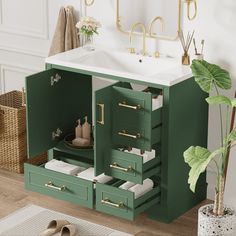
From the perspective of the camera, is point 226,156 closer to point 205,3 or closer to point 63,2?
point 205,3

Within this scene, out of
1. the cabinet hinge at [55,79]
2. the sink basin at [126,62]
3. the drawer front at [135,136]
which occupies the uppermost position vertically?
the sink basin at [126,62]

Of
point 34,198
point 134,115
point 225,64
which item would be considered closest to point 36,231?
point 34,198

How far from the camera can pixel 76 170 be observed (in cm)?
474

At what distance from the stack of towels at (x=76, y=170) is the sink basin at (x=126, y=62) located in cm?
62

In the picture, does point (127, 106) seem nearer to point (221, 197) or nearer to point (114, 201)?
point (114, 201)

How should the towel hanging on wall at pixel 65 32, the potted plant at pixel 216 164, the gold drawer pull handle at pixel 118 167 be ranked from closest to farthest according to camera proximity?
the potted plant at pixel 216 164
the gold drawer pull handle at pixel 118 167
the towel hanging on wall at pixel 65 32

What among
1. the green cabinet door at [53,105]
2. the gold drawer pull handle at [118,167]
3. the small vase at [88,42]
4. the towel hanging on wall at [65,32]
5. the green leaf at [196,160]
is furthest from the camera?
the towel hanging on wall at [65,32]

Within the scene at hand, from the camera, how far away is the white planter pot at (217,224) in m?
4.12

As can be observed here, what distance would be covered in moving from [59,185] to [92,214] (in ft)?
0.96

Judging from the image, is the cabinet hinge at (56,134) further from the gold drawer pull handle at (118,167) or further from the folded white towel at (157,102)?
the folded white towel at (157,102)

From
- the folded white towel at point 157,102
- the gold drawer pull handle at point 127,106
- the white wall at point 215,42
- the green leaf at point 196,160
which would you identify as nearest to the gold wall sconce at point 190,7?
the white wall at point 215,42

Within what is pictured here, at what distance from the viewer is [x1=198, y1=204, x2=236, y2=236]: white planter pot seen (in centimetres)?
412

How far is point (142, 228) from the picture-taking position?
4559 mm

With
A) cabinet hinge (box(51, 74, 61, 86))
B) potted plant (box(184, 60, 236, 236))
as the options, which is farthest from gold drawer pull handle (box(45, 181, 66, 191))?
potted plant (box(184, 60, 236, 236))
